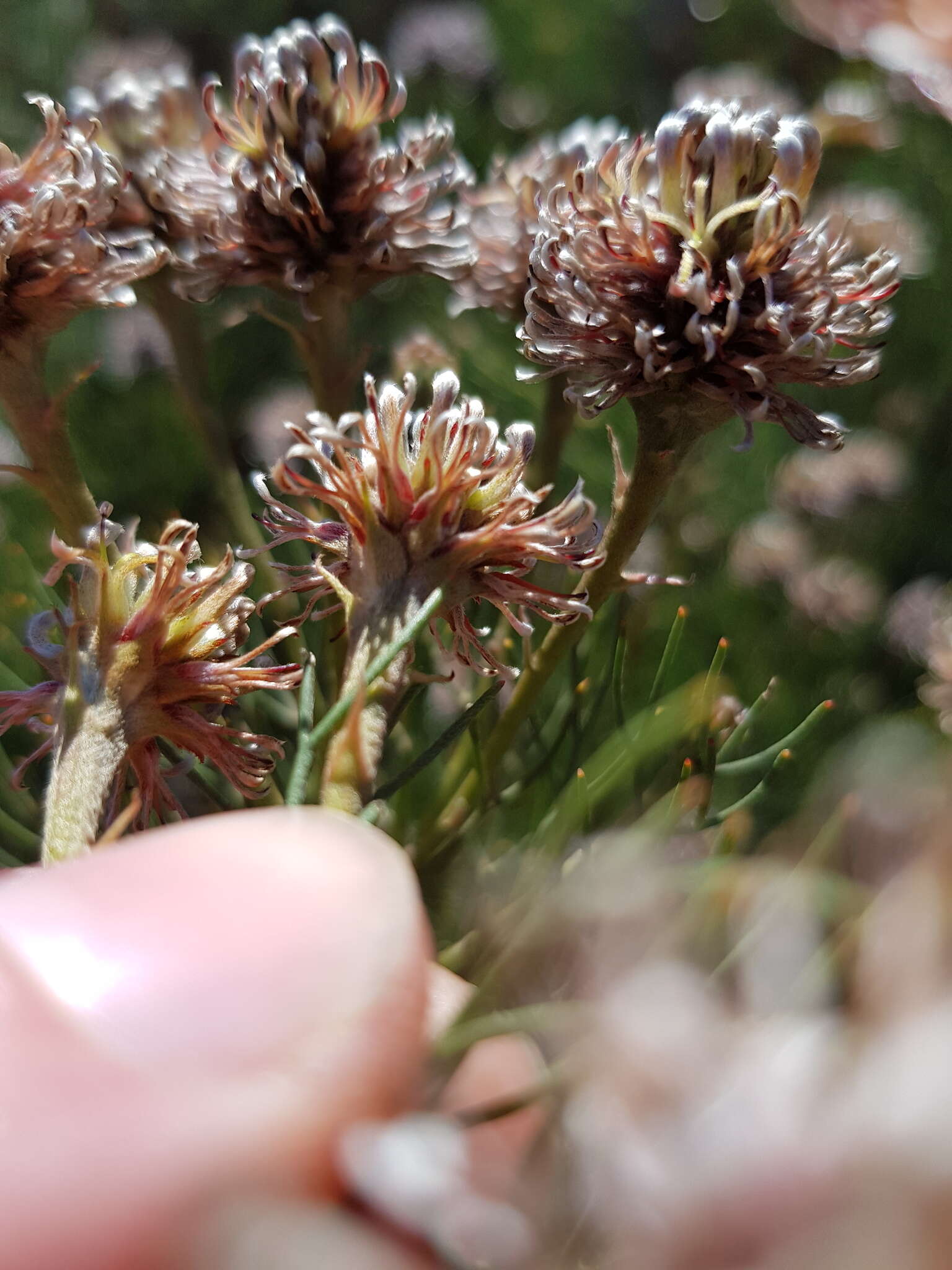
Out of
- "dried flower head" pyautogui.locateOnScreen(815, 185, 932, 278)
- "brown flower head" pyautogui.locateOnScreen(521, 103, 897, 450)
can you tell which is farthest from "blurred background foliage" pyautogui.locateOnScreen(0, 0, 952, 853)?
"brown flower head" pyautogui.locateOnScreen(521, 103, 897, 450)

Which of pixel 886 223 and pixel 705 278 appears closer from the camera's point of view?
pixel 705 278

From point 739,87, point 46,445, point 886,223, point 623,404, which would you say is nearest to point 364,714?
point 46,445

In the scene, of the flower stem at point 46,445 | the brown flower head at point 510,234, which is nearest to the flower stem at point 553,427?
the brown flower head at point 510,234

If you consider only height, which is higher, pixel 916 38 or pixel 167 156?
pixel 916 38

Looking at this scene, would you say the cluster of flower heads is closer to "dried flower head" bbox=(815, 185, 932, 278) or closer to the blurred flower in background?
the blurred flower in background

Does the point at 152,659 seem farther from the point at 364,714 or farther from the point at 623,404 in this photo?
the point at 623,404

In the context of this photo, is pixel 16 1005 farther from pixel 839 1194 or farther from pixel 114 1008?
pixel 839 1194
